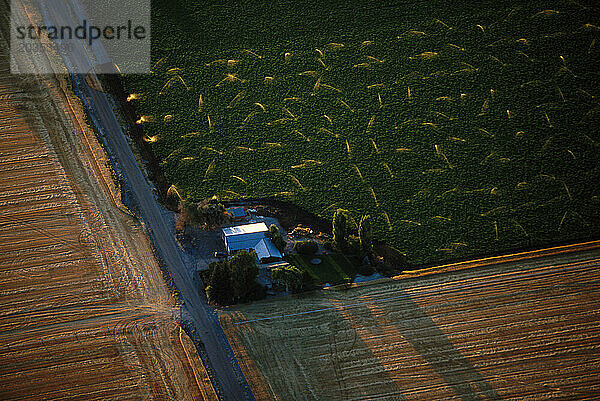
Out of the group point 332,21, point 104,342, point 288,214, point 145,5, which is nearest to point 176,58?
point 145,5

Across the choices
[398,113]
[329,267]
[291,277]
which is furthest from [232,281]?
[398,113]

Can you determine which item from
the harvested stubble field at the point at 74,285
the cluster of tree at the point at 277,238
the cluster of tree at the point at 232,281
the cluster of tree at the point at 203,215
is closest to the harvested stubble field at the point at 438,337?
the cluster of tree at the point at 232,281

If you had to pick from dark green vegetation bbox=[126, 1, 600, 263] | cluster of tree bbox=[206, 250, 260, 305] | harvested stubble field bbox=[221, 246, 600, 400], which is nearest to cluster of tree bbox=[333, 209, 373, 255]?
dark green vegetation bbox=[126, 1, 600, 263]

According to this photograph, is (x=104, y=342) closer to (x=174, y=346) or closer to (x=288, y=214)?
(x=174, y=346)

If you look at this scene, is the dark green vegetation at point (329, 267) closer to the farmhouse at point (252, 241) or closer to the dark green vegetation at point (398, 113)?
the farmhouse at point (252, 241)

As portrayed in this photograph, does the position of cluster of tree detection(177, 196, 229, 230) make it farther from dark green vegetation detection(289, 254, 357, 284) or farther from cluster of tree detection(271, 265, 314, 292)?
cluster of tree detection(271, 265, 314, 292)

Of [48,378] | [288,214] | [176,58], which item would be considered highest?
[176,58]

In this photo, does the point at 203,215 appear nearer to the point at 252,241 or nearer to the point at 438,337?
the point at 252,241
